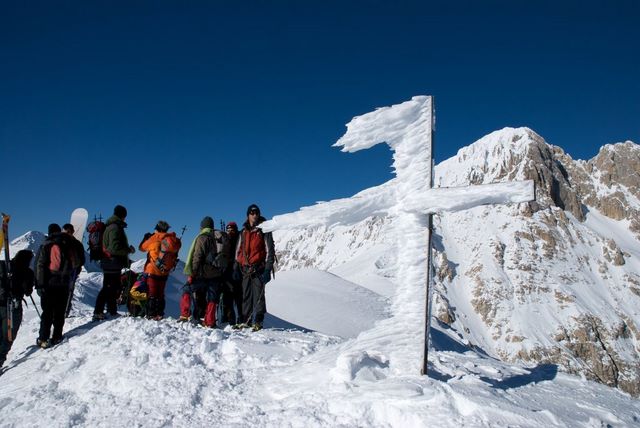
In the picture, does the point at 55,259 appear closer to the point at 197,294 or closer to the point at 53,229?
the point at 53,229

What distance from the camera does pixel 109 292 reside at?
28.4 ft

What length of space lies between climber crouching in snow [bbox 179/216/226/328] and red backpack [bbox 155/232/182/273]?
0.35 meters

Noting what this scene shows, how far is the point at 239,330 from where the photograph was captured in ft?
25.4

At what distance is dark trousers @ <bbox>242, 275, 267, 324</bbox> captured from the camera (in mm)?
8070

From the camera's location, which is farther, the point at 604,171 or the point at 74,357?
the point at 604,171

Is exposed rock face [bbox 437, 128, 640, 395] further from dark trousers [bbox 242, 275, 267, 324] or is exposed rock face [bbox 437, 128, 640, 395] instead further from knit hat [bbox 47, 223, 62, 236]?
knit hat [bbox 47, 223, 62, 236]

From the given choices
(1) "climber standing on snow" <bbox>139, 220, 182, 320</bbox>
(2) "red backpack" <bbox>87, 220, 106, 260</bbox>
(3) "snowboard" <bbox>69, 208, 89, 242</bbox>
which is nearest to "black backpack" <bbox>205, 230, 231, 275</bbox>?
(1) "climber standing on snow" <bbox>139, 220, 182, 320</bbox>

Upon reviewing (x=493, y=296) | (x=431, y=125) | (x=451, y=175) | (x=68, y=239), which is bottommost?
(x=493, y=296)

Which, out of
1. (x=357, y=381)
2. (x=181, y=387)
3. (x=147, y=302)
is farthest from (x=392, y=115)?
(x=147, y=302)

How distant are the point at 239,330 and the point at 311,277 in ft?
64.3

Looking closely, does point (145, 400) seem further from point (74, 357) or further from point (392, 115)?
point (392, 115)

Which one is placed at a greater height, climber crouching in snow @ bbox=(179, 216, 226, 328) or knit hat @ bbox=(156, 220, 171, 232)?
knit hat @ bbox=(156, 220, 171, 232)

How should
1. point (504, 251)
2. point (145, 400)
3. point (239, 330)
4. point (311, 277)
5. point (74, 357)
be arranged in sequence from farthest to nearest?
1. point (504, 251)
2. point (311, 277)
3. point (239, 330)
4. point (74, 357)
5. point (145, 400)

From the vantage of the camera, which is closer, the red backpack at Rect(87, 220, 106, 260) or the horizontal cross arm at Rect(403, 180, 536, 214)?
the horizontal cross arm at Rect(403, 180, 536, 214)
